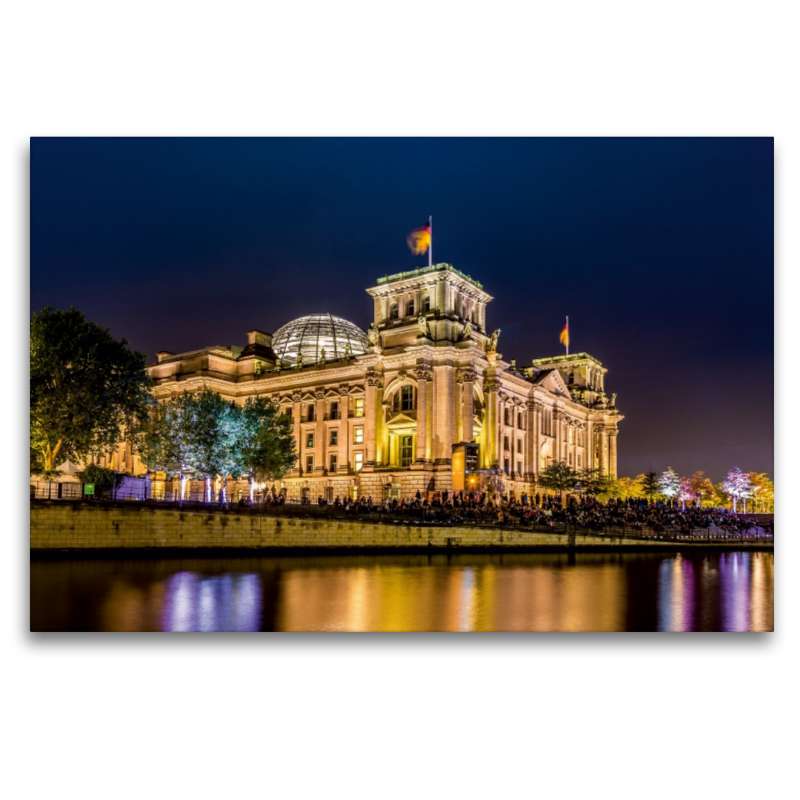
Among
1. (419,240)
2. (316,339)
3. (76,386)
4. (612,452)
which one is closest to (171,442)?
(76,386)

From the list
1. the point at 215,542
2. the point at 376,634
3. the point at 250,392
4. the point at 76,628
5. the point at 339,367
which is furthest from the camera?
the point at 250,392

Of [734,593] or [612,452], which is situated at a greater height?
[612,452]

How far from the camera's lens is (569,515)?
42.3 m

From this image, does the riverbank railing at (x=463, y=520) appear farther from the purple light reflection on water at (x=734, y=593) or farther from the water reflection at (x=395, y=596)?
the purple light reflection on water at (x=734, y=593)

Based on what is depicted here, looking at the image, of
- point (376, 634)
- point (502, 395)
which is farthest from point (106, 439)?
point (502, 395)

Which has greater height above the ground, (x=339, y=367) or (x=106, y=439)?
(x=339, y=367)

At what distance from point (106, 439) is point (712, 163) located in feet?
89.1

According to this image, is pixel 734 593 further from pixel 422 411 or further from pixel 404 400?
pixel 404 400

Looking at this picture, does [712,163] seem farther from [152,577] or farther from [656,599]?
[152,577]

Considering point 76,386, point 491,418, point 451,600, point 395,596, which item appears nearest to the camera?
point 451,600

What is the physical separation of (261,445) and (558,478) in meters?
32.0

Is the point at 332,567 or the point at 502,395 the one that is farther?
the point at 502,395

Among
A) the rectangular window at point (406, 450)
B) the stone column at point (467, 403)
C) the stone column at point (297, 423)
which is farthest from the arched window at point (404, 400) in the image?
the stone column at point (297, 423)

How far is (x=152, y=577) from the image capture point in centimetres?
2445
